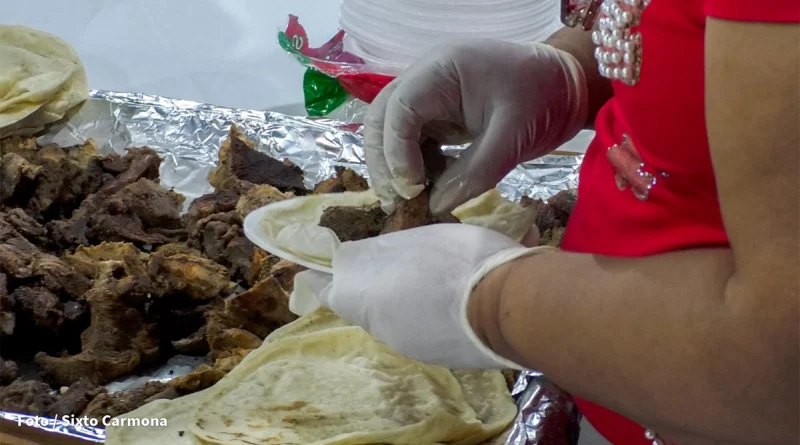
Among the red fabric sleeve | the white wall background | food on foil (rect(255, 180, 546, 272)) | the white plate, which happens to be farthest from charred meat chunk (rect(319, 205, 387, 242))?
the white wall background

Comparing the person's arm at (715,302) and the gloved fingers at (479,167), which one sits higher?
the person's arm at (715,302)

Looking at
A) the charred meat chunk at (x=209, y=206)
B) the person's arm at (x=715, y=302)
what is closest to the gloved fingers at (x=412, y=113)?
the person's arm at (x=715, y=302)

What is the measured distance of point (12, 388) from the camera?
1.29 m

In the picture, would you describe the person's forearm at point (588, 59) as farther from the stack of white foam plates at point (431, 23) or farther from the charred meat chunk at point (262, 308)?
the stack of white foam plates at point (431, 23)

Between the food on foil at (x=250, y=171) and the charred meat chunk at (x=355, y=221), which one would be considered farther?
the food on foil at (x=250, y=171)

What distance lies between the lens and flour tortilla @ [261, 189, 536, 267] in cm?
130

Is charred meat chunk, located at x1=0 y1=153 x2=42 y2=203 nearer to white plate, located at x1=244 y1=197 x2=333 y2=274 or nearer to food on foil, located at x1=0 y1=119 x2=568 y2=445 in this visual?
food on foil, located at x1=0 y1=119 x2=568 y2=445

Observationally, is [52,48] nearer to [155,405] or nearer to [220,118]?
[220,118]

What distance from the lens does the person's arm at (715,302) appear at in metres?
0.55

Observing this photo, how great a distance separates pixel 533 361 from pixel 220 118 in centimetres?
169

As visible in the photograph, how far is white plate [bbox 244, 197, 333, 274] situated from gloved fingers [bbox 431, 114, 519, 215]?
21cm

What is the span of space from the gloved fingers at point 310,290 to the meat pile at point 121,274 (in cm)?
21

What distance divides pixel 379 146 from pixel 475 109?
159 mm

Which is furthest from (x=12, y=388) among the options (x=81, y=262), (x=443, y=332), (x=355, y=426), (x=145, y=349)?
(x=443, y=332)
